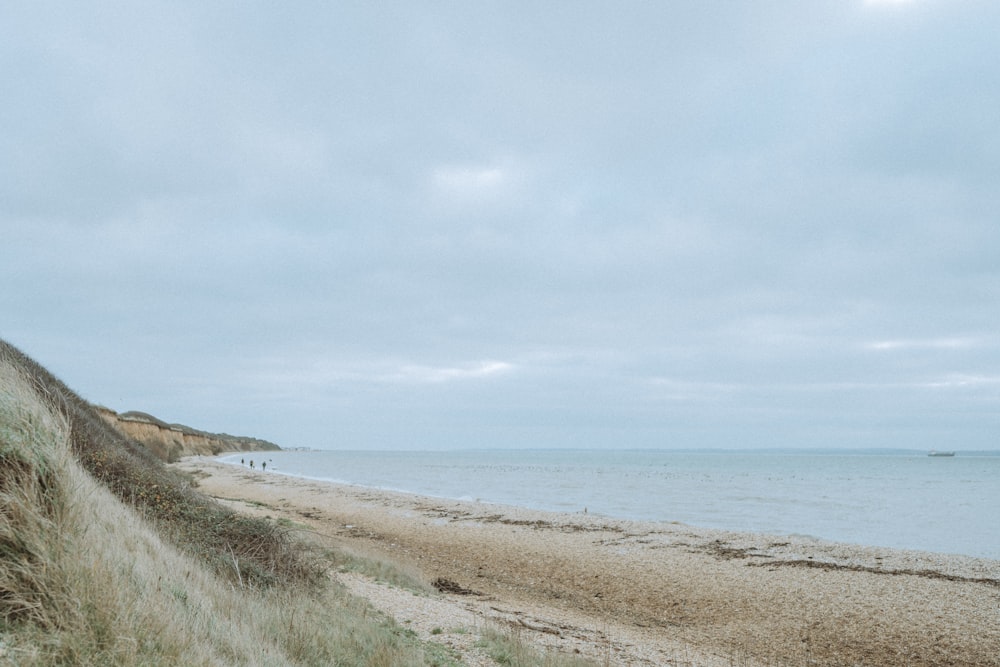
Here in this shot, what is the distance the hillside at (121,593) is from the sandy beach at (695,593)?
2.36 m

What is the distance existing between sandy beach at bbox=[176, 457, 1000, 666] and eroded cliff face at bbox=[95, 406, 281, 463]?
34.5ft

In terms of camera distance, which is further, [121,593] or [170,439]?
[170,439]

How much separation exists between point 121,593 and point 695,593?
12677mm

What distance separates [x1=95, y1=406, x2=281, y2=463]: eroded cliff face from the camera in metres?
42.8

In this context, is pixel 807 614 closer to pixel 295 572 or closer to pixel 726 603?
pixel 726 603

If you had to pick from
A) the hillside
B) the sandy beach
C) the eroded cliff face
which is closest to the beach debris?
the sandy beach

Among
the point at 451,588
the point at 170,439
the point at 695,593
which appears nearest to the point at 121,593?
the point at 451,588

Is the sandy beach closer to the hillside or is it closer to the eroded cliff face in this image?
the hillside

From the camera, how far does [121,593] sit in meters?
4.30

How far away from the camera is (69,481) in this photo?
196 inches

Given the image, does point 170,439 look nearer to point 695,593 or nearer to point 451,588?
point 451,588

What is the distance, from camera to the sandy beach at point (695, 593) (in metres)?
10.1

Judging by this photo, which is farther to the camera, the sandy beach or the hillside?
the sandy beach

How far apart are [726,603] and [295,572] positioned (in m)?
9.16
